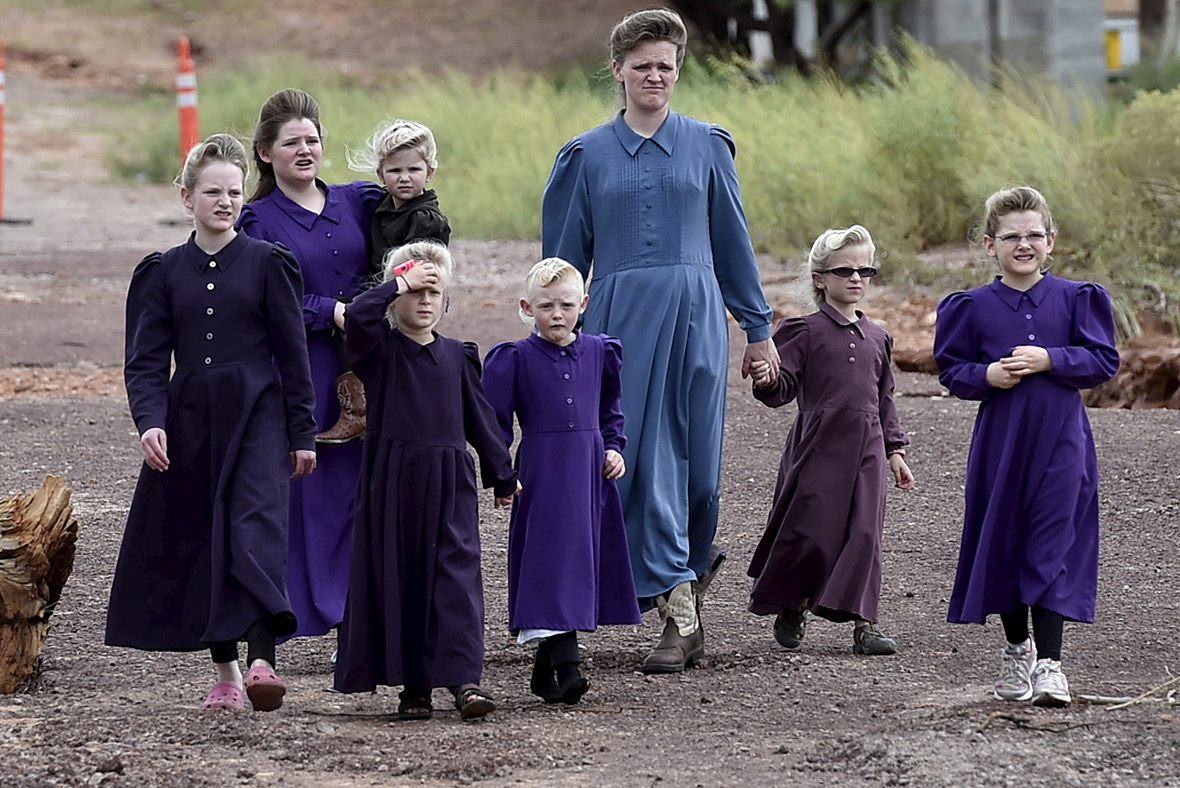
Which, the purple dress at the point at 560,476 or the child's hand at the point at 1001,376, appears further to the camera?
the purple dress at the point at 560,476

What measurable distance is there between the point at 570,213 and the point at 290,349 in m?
1.14

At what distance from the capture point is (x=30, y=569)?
5332 mm

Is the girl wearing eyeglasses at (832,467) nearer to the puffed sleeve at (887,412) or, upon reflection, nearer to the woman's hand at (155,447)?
the puffed sleeve at (887,412)

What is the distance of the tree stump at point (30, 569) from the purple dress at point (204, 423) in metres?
0.39

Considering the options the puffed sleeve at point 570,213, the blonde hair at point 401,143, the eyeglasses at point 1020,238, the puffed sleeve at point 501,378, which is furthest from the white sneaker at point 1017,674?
the blonde hair at point 401,143

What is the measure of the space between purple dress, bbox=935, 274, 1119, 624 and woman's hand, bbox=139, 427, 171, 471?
2.14 metres

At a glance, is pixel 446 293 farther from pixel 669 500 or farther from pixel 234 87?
pixel 234 87

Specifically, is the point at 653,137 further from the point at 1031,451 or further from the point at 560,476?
the point at 1031,451

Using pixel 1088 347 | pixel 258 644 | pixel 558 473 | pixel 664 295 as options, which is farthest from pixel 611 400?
pixel 1088 347

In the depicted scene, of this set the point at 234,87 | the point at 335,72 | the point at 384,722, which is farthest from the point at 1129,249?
the point at 335,72

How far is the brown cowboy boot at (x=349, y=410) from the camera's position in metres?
5.54

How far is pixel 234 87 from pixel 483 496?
1888 cm

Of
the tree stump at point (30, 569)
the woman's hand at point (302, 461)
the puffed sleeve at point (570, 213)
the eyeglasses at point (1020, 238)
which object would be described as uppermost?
the puffed sleeve at point (570, 213)

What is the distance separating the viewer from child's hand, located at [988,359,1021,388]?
502 centimetres
